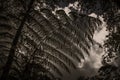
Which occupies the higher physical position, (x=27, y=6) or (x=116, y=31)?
(x=27, y=6)

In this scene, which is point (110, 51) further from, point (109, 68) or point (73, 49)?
point (73, 49)

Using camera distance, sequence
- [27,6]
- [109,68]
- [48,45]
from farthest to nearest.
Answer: [48,45] < [27,6] < [109,68]

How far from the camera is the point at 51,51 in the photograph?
16.0 metres

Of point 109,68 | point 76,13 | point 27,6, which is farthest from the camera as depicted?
point 27,6

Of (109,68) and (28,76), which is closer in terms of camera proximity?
(109,68)

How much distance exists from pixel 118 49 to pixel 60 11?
8.63 feet

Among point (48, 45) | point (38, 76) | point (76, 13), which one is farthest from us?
point (48, 45)

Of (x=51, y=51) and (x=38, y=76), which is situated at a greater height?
(x=51, y=51)

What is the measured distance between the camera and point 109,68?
5336mm

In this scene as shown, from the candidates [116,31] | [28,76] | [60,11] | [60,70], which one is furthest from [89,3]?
[60,70]

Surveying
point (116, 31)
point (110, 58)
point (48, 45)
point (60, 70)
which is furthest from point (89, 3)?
point (60, 70)

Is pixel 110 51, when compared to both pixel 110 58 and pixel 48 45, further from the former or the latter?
pixel 48 45

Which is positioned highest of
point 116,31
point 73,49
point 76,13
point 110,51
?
point 73,49

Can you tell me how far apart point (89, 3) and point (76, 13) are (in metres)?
0.36
